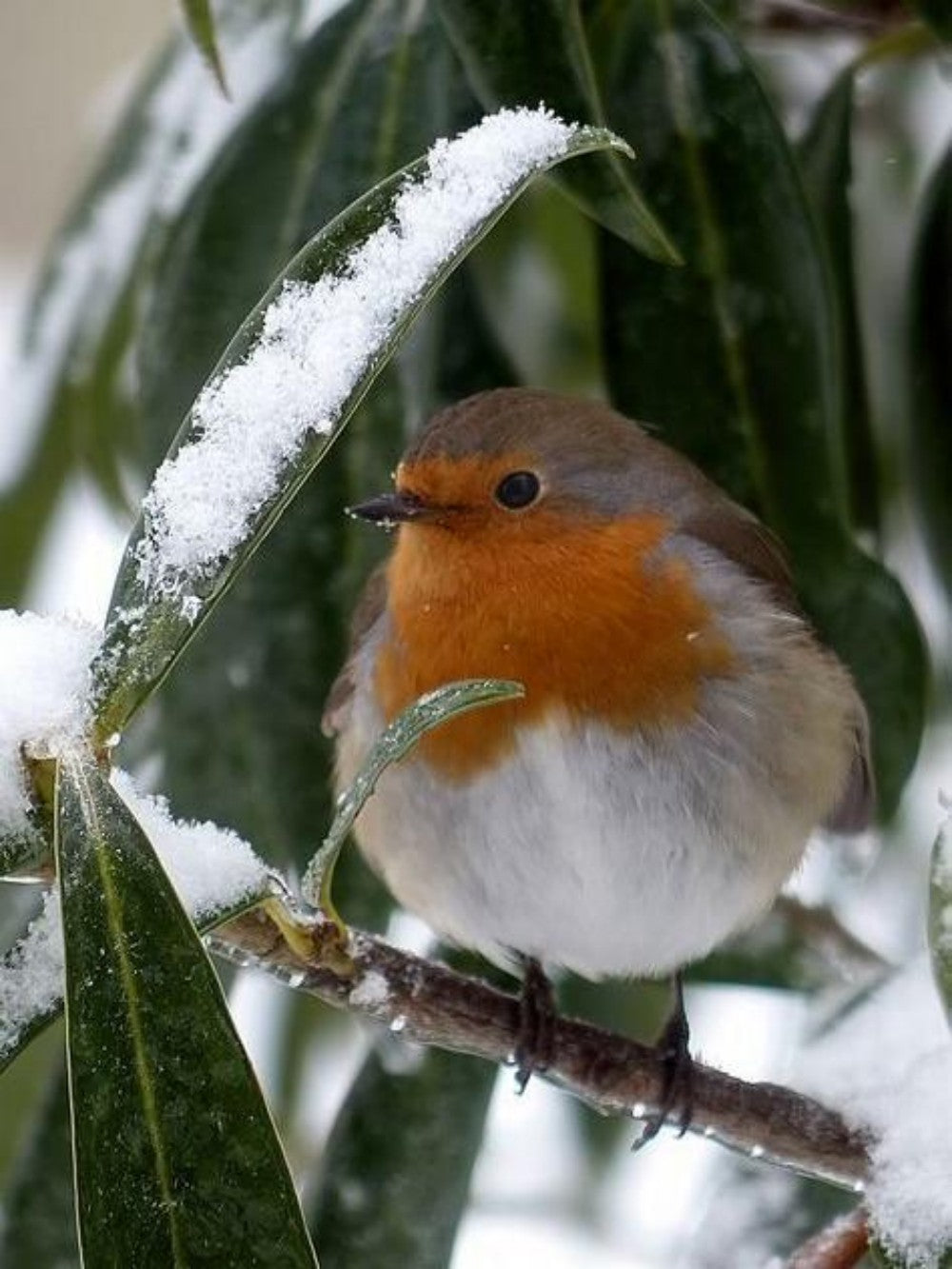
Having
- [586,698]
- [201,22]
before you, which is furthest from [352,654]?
[201,22]

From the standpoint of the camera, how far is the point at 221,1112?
40.7 inches

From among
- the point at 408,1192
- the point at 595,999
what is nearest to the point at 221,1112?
the point at 408,1192

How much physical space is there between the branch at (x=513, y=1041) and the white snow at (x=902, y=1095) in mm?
34

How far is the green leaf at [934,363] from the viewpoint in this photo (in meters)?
1.99

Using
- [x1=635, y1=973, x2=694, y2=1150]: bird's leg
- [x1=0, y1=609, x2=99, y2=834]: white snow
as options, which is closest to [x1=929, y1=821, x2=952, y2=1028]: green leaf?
[x1=635, y1=973, x2=694, y2=1150]: bird's leg

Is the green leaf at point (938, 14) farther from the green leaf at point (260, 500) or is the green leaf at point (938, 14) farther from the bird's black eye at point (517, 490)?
the green leaf at point (260, 500)

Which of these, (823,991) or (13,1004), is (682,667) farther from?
(13,1004)

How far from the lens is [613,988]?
2.37 m

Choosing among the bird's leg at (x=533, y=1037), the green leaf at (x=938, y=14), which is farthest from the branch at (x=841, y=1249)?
the green leaf at (x=938, y=14)

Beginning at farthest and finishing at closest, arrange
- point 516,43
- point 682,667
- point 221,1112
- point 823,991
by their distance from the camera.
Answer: point 823,991
point 682,667
point 516,43
point 221,1112

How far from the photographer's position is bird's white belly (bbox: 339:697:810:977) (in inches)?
69.1

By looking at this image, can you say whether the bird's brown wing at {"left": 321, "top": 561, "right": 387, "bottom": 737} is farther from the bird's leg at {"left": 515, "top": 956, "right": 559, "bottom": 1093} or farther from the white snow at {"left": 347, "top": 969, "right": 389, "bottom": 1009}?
the white snow at {"left": 347, "top": 969, "right": 389, "bottom": 1009}

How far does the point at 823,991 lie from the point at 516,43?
3.33 ft

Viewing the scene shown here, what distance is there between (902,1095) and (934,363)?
2.52 feet
